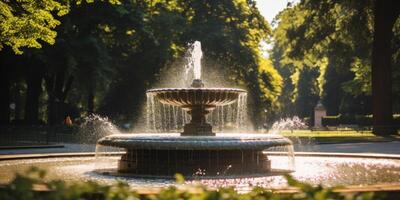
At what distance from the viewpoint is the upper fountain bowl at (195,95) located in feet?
47.6

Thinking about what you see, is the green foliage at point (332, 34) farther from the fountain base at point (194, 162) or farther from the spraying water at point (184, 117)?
the fountain base at point (194, 162)

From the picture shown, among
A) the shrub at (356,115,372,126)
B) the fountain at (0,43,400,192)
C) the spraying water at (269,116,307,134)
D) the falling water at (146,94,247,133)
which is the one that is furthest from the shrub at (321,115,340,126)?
the fountain at (0,43,400,192)

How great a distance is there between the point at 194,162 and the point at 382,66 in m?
27.4

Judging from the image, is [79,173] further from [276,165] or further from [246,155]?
[276,165]

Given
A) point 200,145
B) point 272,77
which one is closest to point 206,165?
point 200,145

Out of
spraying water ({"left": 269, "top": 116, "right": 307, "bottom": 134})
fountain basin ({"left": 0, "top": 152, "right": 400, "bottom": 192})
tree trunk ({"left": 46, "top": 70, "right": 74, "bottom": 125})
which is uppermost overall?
tree trunk ({"left": 46, "top": 70, "right": 74, "bottom": 125})

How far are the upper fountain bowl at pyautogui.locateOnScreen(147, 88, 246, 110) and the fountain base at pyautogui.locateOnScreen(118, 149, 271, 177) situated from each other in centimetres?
239

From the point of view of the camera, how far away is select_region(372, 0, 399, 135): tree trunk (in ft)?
119

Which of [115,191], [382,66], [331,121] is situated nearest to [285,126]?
[331,121]

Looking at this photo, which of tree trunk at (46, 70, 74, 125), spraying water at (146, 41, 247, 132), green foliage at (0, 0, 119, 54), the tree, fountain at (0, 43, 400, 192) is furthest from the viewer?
spraying water at (146, 41, 247, 132)

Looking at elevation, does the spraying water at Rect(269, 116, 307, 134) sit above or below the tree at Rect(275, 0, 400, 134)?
below

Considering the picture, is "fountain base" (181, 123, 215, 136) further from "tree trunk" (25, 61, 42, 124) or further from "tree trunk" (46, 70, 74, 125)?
"tree trunk" (25, 61, 42, 124)

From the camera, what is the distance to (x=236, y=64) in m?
43.8

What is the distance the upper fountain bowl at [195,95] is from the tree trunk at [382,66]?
23.8 meters
